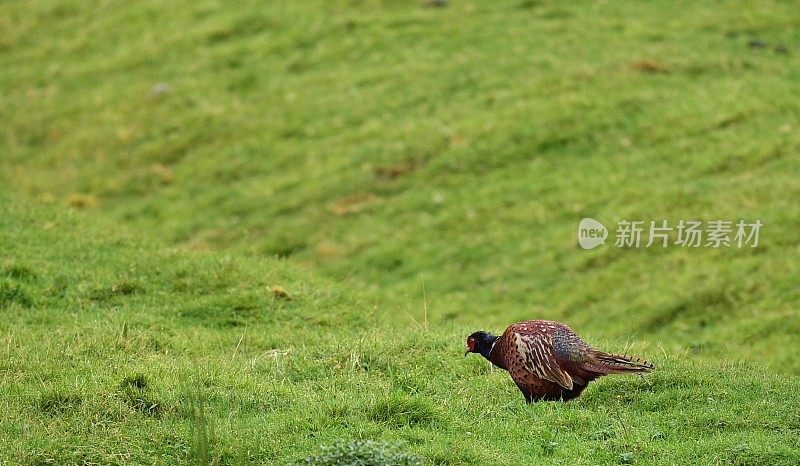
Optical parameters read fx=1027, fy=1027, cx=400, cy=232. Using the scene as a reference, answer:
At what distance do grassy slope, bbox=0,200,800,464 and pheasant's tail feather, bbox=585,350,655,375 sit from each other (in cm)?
46

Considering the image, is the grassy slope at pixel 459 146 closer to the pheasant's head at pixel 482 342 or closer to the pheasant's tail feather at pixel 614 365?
the pheasant's head at pixel 482 342

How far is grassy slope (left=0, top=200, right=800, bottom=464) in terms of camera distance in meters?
9.26

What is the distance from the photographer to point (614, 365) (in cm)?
1027

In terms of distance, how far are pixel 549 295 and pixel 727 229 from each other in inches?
169

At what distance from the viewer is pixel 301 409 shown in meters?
10.1

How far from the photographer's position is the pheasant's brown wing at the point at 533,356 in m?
10.5

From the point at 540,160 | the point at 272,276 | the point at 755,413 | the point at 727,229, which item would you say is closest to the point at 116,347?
the point at 272,276

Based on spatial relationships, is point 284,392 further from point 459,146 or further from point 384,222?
point 459,146

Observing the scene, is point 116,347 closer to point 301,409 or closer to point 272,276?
point 301,409

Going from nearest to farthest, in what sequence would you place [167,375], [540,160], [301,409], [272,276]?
[301,409]
[167,375]
[272,276]
[540,160]

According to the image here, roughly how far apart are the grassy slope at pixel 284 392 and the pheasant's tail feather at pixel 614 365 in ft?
1.51

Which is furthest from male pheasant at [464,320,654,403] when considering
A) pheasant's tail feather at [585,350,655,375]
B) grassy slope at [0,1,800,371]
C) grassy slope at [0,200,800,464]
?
grassy slope at [0,1,800,371]

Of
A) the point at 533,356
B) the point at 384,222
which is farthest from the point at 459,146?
the point at 533,356

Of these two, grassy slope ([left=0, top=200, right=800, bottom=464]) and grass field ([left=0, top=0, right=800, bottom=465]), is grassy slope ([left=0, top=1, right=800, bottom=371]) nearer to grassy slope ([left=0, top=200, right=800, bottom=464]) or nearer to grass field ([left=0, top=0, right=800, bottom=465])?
grass field ([left=0, top=0, right=800, bottom=465])
